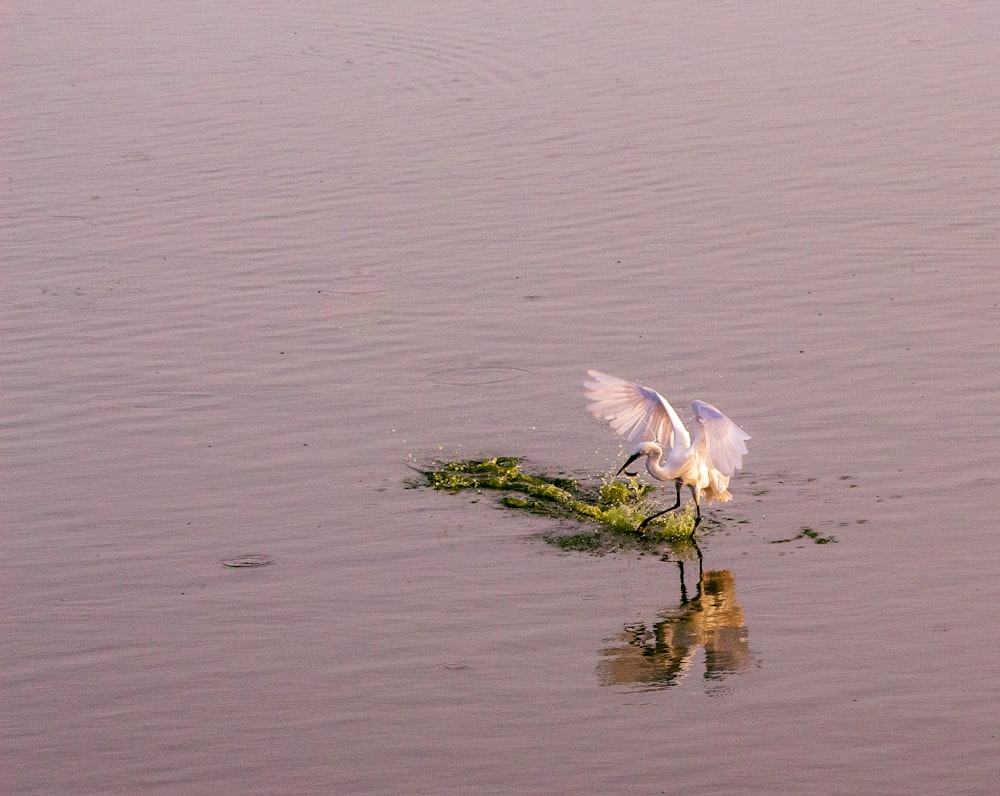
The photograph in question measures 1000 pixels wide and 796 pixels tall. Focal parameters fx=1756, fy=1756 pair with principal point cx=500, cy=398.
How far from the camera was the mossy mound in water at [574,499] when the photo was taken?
12812 mm

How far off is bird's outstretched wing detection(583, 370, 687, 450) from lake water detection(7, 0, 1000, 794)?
2.85ft

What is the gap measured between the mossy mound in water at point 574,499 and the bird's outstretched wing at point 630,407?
21.7 inches

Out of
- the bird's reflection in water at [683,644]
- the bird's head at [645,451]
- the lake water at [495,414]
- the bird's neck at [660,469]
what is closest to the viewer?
the lake water at [495,414]

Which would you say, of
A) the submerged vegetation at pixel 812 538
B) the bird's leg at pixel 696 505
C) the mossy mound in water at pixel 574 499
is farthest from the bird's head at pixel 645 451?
the submerged vegetation at pixel 812 538

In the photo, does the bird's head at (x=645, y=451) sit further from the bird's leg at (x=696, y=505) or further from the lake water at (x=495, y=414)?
the lake water at (x=495, y=414)

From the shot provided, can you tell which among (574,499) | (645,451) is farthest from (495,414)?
(645,451)

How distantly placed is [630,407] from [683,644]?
2.34 metres

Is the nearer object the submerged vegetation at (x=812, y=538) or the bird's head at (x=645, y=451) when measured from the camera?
the submerged vegetation at (x=812, y=538)

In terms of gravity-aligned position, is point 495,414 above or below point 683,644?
above

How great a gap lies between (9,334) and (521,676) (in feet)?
28.9

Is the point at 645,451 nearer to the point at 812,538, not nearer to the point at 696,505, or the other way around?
the point at 696,505

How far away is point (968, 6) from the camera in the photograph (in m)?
30.3

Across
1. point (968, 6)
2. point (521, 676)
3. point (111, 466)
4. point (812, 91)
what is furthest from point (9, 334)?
point (968, 6)

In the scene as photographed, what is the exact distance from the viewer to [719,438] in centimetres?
1234
